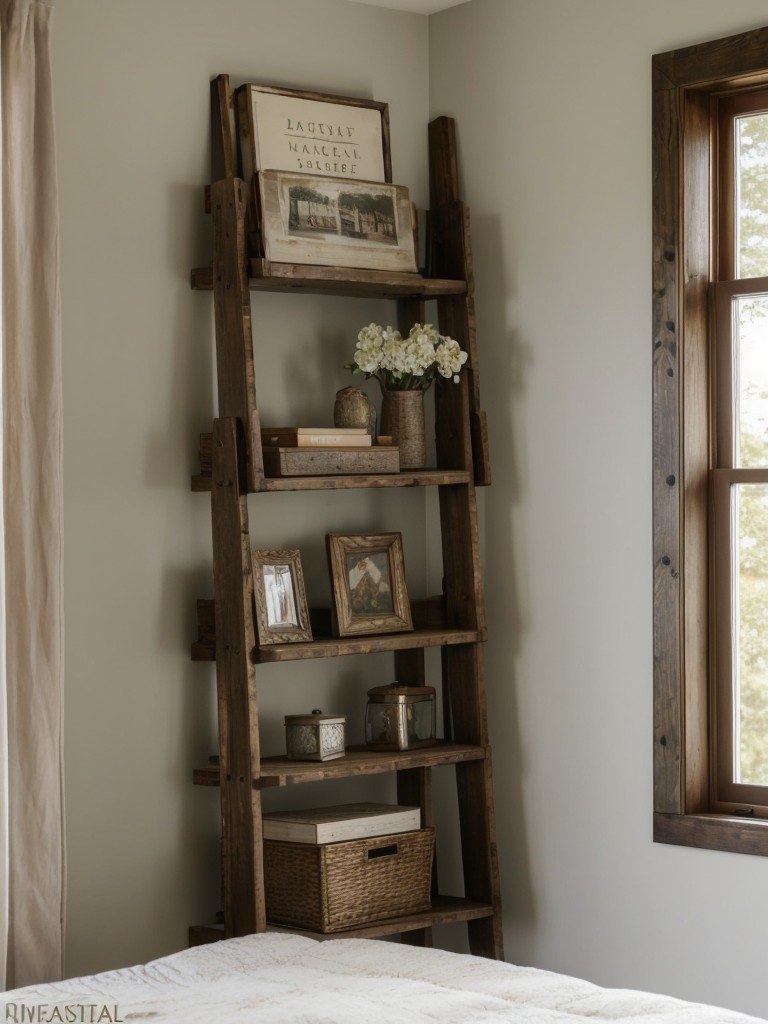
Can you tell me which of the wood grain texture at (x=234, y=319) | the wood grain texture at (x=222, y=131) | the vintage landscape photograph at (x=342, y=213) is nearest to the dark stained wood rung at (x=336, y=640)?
the wood grain texture at (x=234, y=319)

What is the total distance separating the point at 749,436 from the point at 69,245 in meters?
1.59

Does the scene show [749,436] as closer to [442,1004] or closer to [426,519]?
[426,519]

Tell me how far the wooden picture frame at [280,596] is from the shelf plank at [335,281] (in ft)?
2.08

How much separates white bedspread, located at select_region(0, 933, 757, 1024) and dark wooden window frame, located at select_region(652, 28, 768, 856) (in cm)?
78

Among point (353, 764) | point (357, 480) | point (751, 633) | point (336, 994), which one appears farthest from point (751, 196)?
point (336, 994)

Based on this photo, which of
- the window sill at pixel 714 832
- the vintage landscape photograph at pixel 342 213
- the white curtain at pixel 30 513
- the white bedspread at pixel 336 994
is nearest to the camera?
the white bedspread at pixel 336 994

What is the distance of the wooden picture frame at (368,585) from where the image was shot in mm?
3215

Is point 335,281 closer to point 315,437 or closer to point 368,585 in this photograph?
point 315,437

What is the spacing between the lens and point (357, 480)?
10.2 ft

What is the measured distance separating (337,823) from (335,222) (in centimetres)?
140

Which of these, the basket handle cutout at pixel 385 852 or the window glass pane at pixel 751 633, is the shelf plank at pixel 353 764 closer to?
the basket handle cutout at pixel 385 852

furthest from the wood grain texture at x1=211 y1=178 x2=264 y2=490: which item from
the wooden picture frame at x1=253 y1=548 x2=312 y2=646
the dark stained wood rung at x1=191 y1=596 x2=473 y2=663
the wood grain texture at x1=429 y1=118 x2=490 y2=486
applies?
the wood grain texture at x1=429 y1=118 x2=490 y2=486

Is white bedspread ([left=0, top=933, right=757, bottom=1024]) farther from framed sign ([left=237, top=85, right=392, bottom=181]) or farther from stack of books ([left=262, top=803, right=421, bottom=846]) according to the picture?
framed sign ([left=237, top=85, right=392, bottom=181])

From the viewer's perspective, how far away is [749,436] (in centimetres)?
305
